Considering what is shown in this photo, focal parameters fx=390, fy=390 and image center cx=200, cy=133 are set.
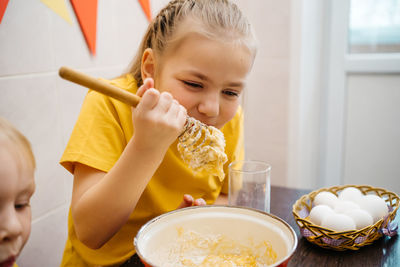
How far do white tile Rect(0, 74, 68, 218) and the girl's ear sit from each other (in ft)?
1.03

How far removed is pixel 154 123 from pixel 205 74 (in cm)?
24

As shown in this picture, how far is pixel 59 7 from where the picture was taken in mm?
1137

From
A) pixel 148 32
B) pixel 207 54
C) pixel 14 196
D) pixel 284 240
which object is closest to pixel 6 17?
pixel 148 32

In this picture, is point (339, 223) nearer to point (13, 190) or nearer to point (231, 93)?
point (231, 93)

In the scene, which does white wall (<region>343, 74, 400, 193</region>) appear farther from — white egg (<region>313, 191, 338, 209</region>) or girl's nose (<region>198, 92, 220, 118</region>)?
girl's nose (<region>198, 92, 220, 118</region>)

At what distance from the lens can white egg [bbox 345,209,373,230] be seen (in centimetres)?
83

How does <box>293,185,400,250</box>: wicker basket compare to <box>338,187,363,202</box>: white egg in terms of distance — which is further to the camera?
<box>338,187,363,202</box>: white egg

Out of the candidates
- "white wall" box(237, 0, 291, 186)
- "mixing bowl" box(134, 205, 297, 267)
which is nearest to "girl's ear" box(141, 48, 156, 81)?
"mixing bowl" box(134, 205, 297, 267)

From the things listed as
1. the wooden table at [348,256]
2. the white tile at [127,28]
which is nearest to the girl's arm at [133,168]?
the wooden table at [348,256]

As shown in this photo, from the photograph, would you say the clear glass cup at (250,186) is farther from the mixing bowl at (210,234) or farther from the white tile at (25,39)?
the white tile at (25,39)

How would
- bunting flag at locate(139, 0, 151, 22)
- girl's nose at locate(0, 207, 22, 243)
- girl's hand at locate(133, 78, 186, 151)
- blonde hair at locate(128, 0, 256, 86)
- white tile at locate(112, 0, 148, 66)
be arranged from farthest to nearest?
1. bunting flag at locate(139, 0, 151, 22)
2. white tile at locate(112, 0, 148, 66)
3. blonde hair at locate(128, 0, 256, 86)
4. girl's hand at locate(133, 78, 186, 151)
5. girl's nose at locate(0, 207, 22, 243)

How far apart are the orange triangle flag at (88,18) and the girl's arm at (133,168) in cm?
58

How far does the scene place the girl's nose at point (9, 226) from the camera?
1.65 feet

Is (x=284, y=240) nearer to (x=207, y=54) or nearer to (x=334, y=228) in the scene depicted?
(x=334, y=228)
